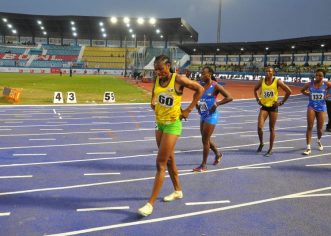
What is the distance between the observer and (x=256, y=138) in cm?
1104

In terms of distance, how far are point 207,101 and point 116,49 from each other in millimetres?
84781

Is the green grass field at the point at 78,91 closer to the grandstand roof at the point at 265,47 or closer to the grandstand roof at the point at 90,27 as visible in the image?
the grandstand roof at the point at 265,47

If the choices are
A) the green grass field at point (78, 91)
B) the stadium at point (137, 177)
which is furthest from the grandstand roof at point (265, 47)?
the stadium at point (137, 177)

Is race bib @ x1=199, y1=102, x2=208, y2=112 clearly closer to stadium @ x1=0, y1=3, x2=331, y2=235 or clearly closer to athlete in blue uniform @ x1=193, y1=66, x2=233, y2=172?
athlete in blue uniform @ x1=193, y1=66, x2=233, y2=172

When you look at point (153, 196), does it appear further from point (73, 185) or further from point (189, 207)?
point (73, 185)

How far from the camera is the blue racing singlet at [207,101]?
7.04 m

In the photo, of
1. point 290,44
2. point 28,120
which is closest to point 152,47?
point 290,44

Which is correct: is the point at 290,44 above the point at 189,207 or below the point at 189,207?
above

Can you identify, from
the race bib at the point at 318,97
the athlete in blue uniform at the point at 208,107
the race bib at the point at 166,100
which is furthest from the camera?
the race bib at the point at 318,97

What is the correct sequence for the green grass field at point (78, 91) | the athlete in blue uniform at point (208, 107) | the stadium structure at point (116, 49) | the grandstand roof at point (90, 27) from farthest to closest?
the grandstand roof at point (90, 27) < the stadium structure at point (116, 49) < the green grass field at point (78, 91) < the athlete in blue uniform at point (208, 107)

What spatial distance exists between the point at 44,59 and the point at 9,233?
8158 centimetres

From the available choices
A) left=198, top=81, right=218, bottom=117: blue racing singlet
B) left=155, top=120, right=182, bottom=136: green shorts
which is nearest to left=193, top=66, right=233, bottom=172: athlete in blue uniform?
left=198, top=81, right=218, bottom=117: blue racing singlet

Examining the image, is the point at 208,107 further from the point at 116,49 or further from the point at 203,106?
the point at 116,49

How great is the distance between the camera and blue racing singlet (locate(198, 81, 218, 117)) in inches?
277
